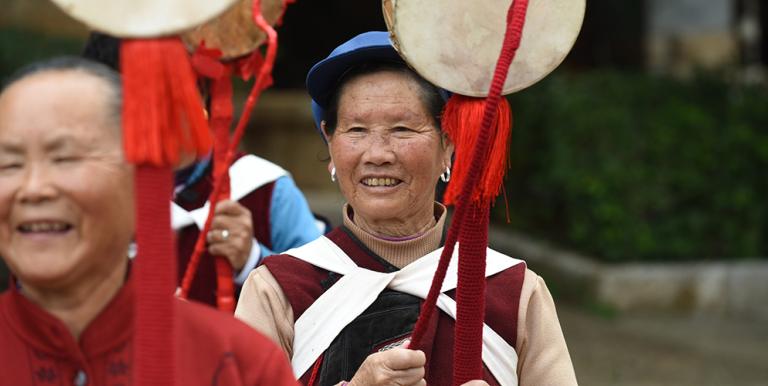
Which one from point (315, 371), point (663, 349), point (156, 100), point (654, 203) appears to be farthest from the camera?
point (654, 203)

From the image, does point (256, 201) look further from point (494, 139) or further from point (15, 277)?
point (15, 277)

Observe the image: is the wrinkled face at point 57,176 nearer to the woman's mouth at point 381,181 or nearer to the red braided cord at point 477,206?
the red braided cord at point 477,206

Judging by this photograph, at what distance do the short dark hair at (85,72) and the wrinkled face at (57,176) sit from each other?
0.04 ft

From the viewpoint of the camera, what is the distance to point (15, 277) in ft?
6.58

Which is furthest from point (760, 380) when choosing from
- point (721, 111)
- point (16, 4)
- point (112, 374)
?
point (16, 4)

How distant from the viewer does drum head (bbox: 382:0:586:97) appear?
2441 mm

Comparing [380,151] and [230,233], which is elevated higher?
[380,151]

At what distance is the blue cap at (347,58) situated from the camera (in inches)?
114

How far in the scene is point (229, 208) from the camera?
3.29 metres

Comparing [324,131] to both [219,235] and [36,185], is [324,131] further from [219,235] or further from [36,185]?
[36,185]

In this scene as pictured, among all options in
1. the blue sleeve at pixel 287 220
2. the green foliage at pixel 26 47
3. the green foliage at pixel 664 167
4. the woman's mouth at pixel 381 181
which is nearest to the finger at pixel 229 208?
the blue sleeve at pixel 287 220

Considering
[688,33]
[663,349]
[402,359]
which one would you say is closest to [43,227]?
[402,359]

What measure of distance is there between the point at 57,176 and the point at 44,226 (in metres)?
0.08

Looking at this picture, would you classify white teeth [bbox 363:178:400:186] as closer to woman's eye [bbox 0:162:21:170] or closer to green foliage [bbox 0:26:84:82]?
woman's eye [bbox 0:162:21:170]
